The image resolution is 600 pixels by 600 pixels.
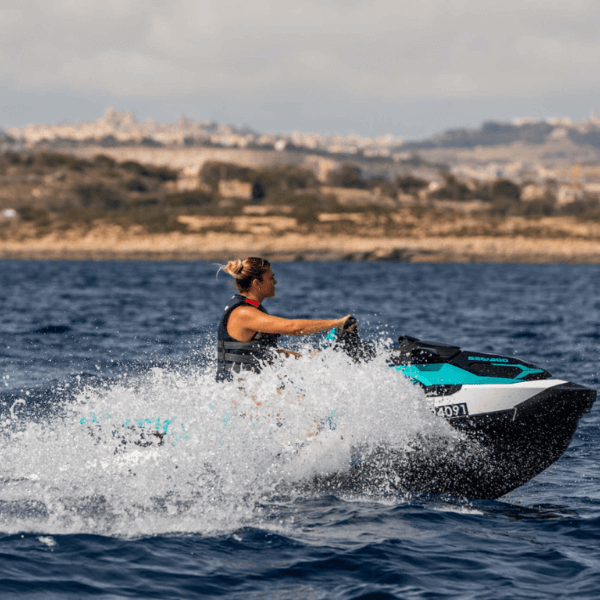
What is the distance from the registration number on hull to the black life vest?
146 centimetres

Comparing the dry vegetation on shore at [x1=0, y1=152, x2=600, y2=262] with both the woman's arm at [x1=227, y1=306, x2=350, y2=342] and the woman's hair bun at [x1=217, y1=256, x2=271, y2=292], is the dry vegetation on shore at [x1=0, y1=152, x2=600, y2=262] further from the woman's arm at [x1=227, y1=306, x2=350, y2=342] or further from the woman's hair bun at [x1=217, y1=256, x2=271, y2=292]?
the woman's arm at [x1=227, y1=306, x2=350, y2=342]

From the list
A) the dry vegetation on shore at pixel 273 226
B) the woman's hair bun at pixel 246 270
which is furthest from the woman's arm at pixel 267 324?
the dry vegetation on shore at pixel 273 226

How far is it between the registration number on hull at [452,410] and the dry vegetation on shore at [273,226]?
6119cm

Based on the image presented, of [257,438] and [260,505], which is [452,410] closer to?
[257,438]

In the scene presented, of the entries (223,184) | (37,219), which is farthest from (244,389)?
(223,184)

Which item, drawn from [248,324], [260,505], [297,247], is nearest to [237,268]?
[248,324]

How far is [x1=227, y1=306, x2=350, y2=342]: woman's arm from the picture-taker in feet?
22.5

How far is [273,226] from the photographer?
7650 centimetres

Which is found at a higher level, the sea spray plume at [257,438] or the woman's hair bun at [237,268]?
the woman's hair bun at [237,268]

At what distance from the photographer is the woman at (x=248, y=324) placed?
6.93 meters

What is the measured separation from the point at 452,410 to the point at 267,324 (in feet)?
5.55

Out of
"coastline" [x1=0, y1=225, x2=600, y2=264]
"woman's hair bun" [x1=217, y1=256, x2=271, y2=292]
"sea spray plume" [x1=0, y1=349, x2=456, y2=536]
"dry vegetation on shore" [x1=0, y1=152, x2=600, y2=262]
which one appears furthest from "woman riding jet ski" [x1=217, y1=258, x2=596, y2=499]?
"dry vegetation on shore" [x1=0, y1=152, x2=600, y2=262]

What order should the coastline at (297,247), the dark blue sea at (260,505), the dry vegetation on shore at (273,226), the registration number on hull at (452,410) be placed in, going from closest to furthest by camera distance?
the dark blue sea at (260,505)
the registration number on hull at (452,410)
the coastline at (297,247)
the dry vegetation on shore at (273,226)

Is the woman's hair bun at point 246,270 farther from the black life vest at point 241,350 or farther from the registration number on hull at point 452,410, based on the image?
the registration number on hull at point 452,410
